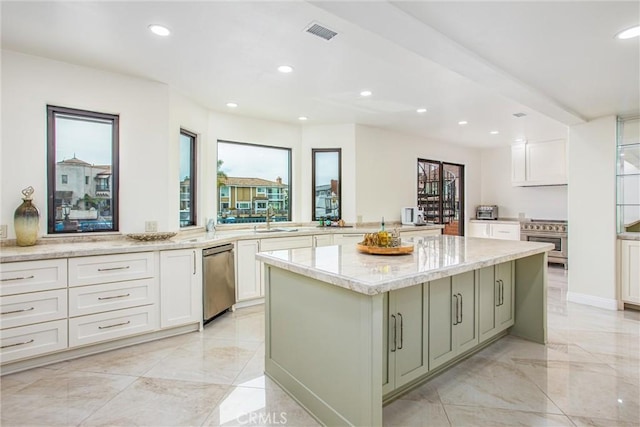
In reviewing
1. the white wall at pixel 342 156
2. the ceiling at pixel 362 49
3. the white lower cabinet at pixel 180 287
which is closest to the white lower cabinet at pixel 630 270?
the ceiling at pixel 362 49

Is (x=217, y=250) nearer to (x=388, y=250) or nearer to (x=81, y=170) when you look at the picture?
(x=81, y=170)

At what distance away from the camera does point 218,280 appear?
350cm

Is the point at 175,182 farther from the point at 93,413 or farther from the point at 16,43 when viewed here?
the point at 93,413

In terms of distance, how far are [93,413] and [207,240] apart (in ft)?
5.51

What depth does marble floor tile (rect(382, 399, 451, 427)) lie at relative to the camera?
1.88 m

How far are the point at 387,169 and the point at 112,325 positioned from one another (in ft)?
14.3

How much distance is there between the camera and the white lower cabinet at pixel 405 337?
6.26ft

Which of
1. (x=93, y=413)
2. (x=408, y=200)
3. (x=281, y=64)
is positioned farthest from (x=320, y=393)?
(x=408, y=200)

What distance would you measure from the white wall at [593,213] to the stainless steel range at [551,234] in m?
2.07

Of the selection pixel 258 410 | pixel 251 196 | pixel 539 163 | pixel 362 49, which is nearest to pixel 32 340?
pixel 258 410

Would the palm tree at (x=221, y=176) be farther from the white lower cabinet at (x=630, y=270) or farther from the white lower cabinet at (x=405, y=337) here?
the white lower cabinet at (x=630, y=270)

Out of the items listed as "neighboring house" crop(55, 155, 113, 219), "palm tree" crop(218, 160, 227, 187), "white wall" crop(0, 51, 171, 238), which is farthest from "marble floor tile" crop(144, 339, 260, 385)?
"palm tree" crop(218, 160, 227, 187)

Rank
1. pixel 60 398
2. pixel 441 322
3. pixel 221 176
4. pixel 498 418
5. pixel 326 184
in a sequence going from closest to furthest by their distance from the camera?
pixel 498 418 → pixel 60 398 → pixel 441 322 → pixel 221 176 → pixel 326 184

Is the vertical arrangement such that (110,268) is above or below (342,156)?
below
